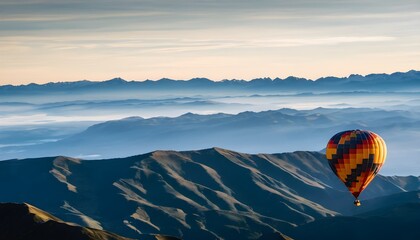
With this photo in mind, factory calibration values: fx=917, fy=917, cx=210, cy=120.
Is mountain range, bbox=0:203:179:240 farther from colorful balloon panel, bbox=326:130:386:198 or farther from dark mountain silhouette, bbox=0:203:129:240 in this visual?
colorful balloon panel, bbox=326:130:386:198

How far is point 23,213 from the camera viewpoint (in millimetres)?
183000

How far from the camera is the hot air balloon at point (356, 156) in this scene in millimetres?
146125

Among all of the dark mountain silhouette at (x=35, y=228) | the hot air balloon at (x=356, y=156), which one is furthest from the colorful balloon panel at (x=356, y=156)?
the dark mountain silhouette at (x=35, y=228)

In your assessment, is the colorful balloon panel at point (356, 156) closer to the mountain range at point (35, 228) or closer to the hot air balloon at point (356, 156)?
the hot air balloon at point (356, 156)

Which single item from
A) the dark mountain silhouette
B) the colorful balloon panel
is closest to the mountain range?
the dark mountain silhouette

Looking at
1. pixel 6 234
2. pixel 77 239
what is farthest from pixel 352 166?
pixel 6 234

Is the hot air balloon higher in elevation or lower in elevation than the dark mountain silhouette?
higher

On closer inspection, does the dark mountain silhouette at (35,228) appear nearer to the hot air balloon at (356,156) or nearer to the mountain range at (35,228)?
the mountain range at (35,228)

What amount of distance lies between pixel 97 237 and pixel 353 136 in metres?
55.9

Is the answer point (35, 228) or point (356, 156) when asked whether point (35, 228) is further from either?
point (356, 156)

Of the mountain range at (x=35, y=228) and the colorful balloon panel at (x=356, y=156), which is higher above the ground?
the colorful balloon panel at (x=356, y=156)

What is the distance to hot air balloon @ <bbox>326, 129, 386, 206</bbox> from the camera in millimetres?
146125

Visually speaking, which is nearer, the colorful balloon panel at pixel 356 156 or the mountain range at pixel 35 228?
the colorful balloon panel at pixel 356 156

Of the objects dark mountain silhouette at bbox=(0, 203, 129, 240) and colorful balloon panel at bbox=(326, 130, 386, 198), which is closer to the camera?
colorful balloon panel at bbox=(326, 130, 386, 198)
